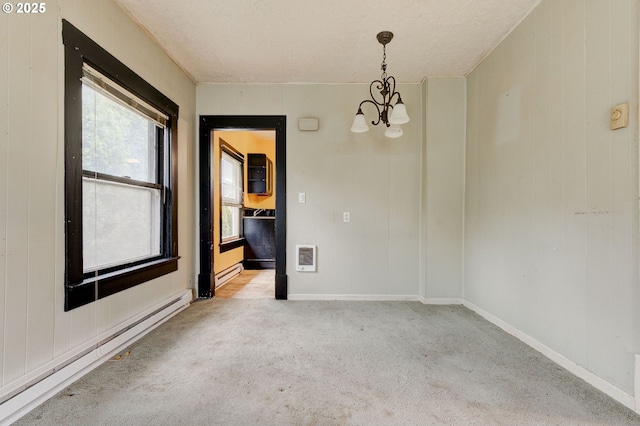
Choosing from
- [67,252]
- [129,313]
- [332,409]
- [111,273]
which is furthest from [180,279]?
[332,409]

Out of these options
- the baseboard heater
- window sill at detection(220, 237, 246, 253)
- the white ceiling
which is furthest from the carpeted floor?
the white ceiling

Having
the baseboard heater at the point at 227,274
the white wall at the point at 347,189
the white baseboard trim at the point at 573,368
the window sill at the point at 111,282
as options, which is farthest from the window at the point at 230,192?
the white baseboard trim at the point at 573,368

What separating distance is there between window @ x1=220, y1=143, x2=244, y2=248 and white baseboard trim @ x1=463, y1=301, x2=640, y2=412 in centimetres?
359

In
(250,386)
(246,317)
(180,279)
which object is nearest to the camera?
(250,386)

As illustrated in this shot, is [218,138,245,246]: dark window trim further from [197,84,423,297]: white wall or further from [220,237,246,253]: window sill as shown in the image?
[197,84,423,297]: white wall

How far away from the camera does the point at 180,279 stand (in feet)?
9.38

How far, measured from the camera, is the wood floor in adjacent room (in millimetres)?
3363

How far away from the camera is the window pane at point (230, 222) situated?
4.33 meters

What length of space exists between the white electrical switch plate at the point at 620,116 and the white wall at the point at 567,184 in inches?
1.1

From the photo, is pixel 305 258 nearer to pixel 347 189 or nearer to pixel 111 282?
pixel 347 189

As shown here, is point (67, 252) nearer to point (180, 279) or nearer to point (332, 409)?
point (180, 279)

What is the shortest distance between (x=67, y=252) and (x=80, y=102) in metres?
0.93

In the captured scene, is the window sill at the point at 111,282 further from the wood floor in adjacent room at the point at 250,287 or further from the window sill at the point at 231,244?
the window sill at the point at 231,244

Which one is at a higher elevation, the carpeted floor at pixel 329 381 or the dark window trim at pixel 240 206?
the dark window trim at pixel 240 206
